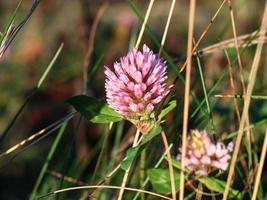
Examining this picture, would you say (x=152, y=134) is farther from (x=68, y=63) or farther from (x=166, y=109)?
(x=68, y=63)

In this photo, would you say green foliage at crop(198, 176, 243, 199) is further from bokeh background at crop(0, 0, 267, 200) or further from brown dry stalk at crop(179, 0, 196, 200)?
bokeh background at crop(0, 0, 267, 200)

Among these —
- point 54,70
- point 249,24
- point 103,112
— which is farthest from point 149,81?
point 249,24

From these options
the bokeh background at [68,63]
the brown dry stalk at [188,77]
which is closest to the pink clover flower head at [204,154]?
the brown dry stalk at [188,77]

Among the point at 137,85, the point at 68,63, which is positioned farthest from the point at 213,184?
the point at 68,63

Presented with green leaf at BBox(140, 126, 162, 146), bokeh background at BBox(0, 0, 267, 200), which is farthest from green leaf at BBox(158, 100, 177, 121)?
bokeh background at BBox(0, 0, 267, 200)

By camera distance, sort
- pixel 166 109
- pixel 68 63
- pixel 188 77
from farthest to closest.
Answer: pixel 68 63
pixel 166 109
pixel 188 77

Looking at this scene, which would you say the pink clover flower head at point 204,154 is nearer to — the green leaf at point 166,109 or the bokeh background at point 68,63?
the green leaf at point 166,109
